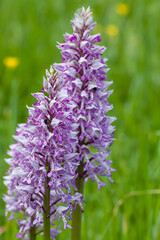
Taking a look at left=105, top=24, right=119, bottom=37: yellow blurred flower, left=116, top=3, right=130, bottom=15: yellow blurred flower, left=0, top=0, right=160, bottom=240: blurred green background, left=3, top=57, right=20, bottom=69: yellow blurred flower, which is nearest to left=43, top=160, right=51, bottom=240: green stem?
left=0, top=0, right=160, bottom=240: blurred green background

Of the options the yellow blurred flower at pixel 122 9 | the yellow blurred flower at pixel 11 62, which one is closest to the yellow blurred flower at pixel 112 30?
the yellow blurred flower at pixel 122 9

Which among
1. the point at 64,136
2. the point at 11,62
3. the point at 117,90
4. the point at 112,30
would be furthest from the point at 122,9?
the point at 64,136

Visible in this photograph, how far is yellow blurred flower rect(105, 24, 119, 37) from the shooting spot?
30.9 ft

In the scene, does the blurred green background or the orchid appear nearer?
the orchid

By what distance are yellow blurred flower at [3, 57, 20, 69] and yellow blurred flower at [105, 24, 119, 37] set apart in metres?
2.44

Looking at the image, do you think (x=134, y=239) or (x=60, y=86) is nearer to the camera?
(x=60, y=86)

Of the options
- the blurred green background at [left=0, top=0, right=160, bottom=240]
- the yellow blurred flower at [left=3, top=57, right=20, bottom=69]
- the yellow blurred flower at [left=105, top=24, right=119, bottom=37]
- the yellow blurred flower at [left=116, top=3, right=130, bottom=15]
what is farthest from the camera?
the yellow blurred flower at [left=116, top=3, right=130, bottom=15]

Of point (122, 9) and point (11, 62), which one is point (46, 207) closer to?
point (11, 62)

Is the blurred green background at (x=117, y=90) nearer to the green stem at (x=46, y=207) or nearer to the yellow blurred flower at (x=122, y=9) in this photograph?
the yellow blurred flower at (x=122, y=9)

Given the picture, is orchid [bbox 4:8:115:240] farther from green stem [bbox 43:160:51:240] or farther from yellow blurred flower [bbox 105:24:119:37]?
yellow blurred flower [bbox 105:24:119:37]

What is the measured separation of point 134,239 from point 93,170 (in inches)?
57.4

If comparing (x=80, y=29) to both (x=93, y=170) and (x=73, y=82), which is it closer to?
(x=73, y=82)

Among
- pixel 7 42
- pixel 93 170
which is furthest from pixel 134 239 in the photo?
pixel 7 42

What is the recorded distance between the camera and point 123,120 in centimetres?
646
